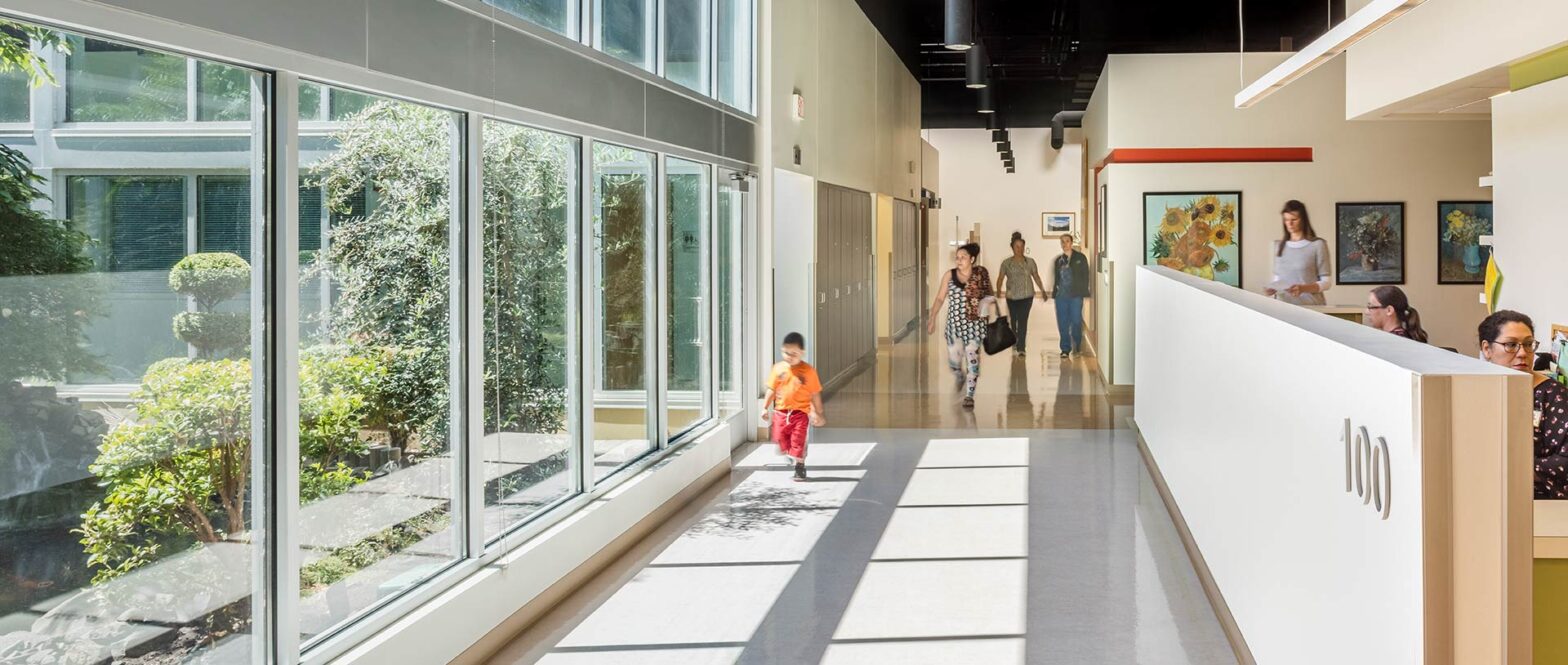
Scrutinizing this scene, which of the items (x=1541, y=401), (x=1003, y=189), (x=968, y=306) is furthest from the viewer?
(x=1003, y=189)

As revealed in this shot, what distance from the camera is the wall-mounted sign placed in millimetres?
2947

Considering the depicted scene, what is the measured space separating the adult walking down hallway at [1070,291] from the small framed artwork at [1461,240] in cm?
480

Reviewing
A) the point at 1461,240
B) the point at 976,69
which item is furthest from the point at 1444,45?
the point at 976,69

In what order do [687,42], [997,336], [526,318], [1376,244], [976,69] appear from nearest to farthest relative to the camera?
[526,318] → [687,42] → [997,336] → [1376,244] → [976,69]

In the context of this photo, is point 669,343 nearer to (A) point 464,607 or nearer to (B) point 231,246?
(A) point 464,607

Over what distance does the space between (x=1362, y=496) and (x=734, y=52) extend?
8168mm

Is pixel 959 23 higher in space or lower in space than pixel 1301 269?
higher

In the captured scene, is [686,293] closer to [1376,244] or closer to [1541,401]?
[1541,401]

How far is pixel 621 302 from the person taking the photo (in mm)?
7824

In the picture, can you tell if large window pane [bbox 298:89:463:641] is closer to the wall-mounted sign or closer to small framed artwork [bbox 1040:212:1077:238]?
the wall-mounted sign

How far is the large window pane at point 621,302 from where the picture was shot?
291 inches

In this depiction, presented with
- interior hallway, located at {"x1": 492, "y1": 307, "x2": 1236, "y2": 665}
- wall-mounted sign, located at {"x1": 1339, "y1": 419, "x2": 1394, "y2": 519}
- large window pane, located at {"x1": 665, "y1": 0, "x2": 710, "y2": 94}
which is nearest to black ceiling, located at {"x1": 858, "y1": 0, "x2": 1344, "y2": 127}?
interior hallway, located at {"x1": 492, "y1": 307, "x2": 1236, "y2": 665}

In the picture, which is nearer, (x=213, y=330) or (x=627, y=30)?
(x=213, y=330)

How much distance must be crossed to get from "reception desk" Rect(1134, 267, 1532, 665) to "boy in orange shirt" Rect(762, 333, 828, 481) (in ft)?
11.8
